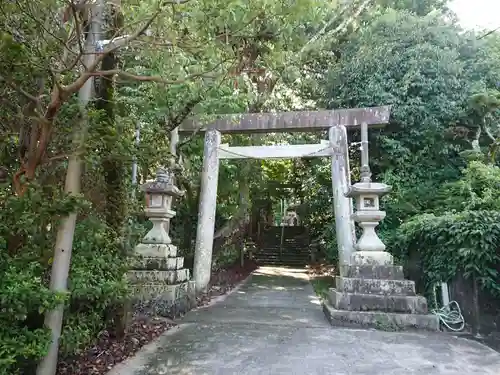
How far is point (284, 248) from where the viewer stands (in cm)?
1731

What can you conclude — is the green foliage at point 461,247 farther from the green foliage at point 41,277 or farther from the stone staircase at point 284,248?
the stone staircase at point 284,248

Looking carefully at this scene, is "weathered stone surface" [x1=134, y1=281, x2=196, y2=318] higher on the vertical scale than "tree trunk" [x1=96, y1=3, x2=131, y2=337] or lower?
lower

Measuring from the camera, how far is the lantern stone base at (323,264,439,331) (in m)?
4.87

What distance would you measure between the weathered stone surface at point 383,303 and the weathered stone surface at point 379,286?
7 centimetres

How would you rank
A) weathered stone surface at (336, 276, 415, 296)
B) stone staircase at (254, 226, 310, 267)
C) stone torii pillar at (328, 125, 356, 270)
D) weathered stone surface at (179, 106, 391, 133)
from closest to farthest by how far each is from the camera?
weathered stone surface at (336, 276, 415, 296)
stone torii pillar at (328, 125, 356, 270)
weathered stone surface at (179, 106, 391, 133)
stone staircase at (254, 226, 310, 267)

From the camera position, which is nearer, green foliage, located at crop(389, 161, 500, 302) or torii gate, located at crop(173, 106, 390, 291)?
green foliage, located at crop(389, 161, 500, 302)

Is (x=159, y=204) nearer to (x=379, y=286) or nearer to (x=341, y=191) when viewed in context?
(x=379, y=286)

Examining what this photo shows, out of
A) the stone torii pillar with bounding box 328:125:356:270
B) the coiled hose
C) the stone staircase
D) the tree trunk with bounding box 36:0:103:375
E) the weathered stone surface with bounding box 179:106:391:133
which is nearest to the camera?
the tree trunk with bounding box 36:0:103:375

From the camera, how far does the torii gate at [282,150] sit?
7160 mm

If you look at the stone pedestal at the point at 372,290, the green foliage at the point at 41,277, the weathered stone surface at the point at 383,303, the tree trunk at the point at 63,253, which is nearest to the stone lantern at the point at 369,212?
the stone pedestal at the point at 372,290

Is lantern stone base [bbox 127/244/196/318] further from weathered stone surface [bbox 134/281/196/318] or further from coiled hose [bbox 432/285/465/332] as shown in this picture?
A: coiled hose [bbox 432/285/465/332]

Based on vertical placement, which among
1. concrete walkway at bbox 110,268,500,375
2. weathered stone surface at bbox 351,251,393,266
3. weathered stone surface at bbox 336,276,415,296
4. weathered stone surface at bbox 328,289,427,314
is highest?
weathered stone surface at bbox 351,251,393,266

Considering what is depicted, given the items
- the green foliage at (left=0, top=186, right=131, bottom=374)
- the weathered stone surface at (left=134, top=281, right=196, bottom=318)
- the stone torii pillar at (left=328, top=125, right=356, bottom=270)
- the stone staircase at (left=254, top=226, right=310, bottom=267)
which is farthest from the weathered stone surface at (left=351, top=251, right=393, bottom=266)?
the stone staircase at (left=254, top=226, right=310, bottom=267)

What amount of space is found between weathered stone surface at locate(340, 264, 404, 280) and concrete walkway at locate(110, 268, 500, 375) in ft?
2.66
